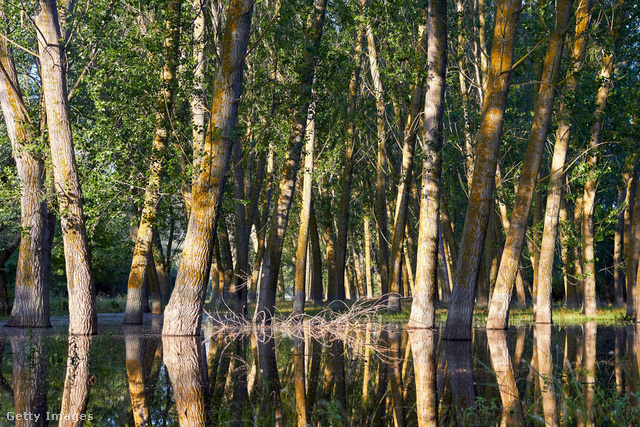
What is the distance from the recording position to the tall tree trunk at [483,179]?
1479 cm

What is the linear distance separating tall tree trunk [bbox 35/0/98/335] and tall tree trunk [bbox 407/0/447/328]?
8857 mm

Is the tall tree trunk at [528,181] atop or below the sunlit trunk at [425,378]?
atop

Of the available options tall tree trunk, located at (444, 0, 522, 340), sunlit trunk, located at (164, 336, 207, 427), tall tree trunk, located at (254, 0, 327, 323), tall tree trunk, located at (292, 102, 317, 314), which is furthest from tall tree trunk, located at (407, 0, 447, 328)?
sunlit trunk, located at (164, 336, 207, 427)

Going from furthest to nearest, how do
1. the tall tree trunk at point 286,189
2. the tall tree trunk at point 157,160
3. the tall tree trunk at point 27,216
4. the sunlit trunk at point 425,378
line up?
the tall tree trunk at point 286,189 → the tall tree trunk at point 157,160 → the tall tree trunk at point 27,216 → the sunlit trunk at point 425,378

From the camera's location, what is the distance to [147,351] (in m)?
12.3

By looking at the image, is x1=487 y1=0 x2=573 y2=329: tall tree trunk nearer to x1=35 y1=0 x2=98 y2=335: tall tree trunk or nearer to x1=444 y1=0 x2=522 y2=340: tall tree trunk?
x1=444 y1=0 x2=522 y2=340: tall tree trunk

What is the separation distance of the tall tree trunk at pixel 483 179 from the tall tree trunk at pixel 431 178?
1.23 m

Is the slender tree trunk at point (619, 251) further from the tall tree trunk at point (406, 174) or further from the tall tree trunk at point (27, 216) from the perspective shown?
the tall tree trunk at point (27, 216)

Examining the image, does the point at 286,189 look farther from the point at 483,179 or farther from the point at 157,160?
the point at 483,179

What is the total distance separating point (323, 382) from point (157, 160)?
12318 mm

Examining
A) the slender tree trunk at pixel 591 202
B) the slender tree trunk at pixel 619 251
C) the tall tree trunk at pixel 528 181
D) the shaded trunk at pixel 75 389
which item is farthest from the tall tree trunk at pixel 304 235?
the slender tree trunk at pixel 619 251

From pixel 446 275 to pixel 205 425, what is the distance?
968 inches

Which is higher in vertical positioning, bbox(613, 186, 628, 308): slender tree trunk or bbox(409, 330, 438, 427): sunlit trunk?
bbox(613, 186, 628, 308): slender tree trunk

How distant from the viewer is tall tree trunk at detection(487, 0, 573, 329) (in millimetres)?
17203
